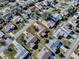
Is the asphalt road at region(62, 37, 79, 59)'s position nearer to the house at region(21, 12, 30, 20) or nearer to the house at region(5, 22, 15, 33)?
the house at region(21, 12, 30, 20)

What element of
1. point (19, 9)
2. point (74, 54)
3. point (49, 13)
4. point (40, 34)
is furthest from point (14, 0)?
point (74, 54)

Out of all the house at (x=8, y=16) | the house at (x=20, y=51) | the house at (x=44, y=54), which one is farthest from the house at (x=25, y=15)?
the house at (x=44, y=54)

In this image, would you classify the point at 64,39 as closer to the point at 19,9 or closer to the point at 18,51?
the point at 18,51

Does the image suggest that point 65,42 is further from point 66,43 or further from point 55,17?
point 55,17

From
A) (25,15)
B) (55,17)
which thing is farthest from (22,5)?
(55,17)

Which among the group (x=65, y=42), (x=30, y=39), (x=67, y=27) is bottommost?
(x=65, y=42)

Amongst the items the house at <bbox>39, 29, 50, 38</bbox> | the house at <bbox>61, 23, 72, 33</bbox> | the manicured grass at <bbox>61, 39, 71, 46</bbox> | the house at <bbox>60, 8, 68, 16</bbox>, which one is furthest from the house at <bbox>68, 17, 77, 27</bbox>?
the house at <bbox>39, 29, 50, 38</bbox>

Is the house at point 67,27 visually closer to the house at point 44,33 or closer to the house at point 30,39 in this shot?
the house at point 44,33
